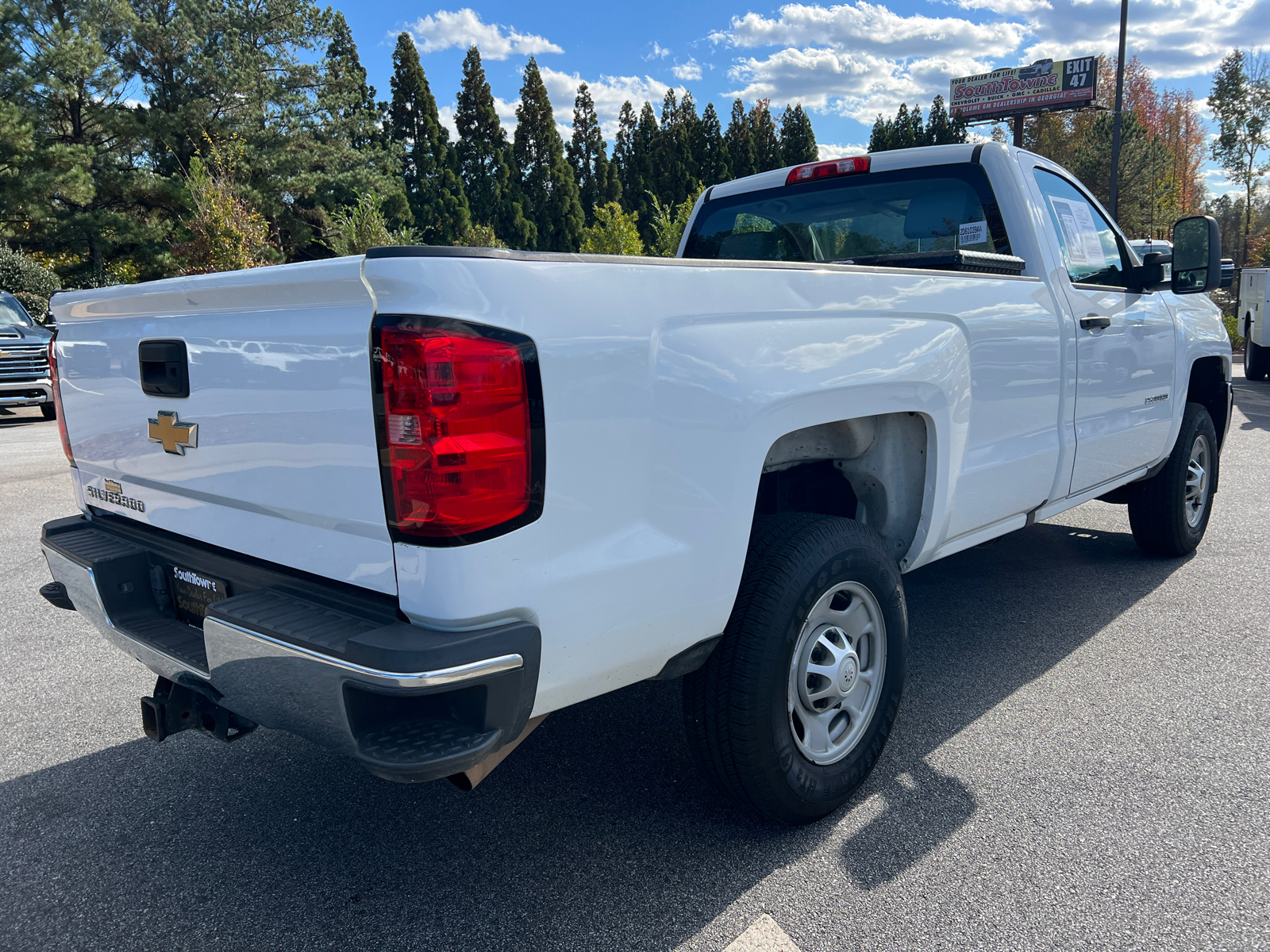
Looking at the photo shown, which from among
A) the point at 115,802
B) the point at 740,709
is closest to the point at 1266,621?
the point at 740,709

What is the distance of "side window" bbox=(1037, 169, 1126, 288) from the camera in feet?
12.3

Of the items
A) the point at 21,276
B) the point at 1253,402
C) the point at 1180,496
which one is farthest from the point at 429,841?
the point at 21,276

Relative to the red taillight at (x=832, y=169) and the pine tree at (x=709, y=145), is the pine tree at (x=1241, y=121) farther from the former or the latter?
the red taillight at (x=832, y=169)

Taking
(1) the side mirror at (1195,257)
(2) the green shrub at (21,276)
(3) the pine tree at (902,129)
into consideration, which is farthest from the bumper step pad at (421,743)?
(3) the pine tree at (902,129)

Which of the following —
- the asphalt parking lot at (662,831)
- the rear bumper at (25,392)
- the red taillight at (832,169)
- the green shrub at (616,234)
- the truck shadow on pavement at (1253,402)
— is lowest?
the truck shadow on pavement at (1253,402)

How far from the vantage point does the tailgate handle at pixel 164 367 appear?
2156 millimetres

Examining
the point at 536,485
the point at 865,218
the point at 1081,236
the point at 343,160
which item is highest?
the point at 343,160

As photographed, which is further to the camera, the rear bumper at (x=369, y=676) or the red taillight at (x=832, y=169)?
the red taillight at (x=832, y=169)

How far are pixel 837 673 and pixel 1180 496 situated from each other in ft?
11.0

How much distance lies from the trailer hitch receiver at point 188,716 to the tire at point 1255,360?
59.1ft

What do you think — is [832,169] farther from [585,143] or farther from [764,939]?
[585,143]

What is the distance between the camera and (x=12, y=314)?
13.8 m

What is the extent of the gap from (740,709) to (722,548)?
0.43 metres

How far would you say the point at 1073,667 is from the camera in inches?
142
